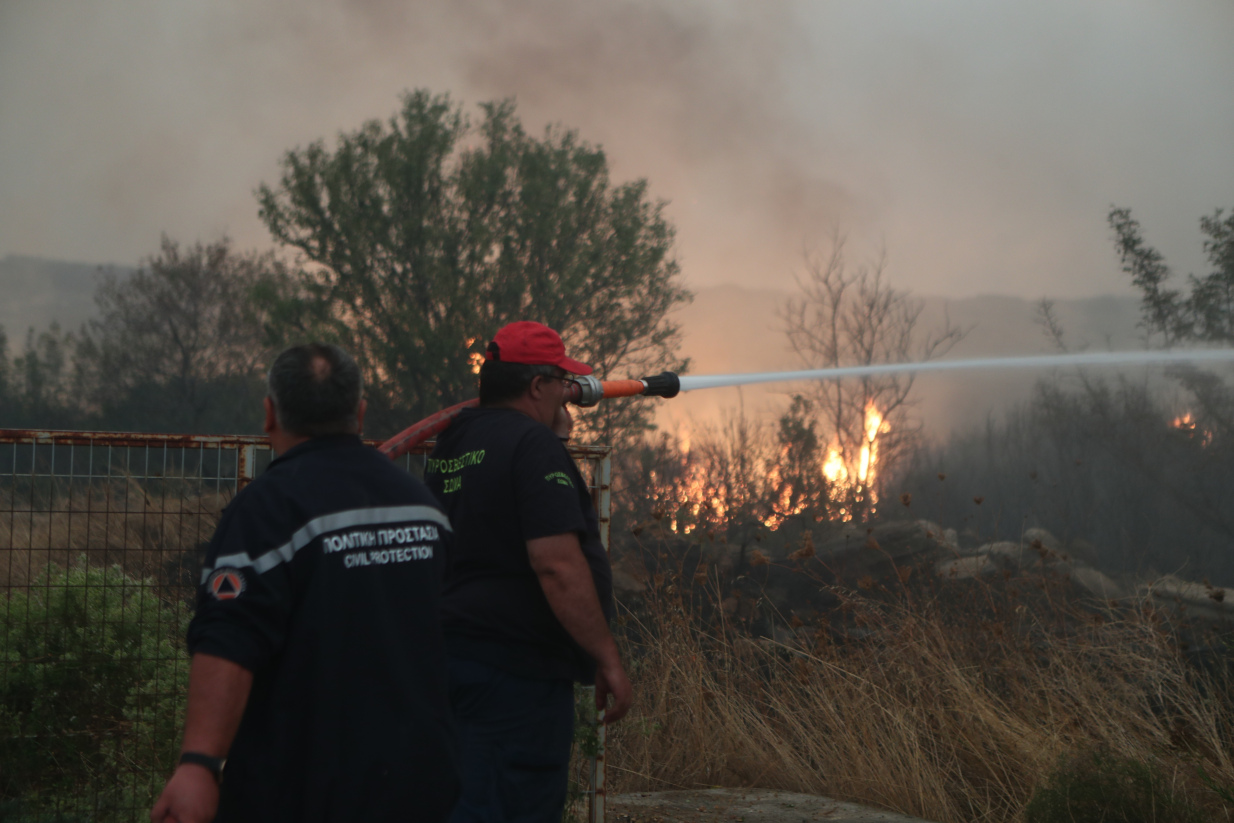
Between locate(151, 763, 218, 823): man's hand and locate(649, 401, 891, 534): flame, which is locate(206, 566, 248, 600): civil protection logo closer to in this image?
locate(151, 763, 218, 823): man's hand

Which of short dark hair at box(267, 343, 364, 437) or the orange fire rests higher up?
the orange fire

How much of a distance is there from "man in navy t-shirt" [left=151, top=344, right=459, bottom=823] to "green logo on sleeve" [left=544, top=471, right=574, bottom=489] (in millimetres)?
629

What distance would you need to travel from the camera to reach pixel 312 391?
1765 mm

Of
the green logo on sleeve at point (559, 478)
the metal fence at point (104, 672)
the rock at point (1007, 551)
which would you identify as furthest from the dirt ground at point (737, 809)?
the rock at point (1007, 551)

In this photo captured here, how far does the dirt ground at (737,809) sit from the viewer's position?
4.25m

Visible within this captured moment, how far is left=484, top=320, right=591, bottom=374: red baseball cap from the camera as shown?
8.70ft

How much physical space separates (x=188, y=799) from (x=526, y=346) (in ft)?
4.99

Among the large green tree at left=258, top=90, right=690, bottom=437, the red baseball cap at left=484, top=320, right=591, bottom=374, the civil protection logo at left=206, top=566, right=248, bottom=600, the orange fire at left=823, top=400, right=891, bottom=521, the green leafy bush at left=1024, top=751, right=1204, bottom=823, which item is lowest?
the green leafy bush at left=1024, top=751, right=1204, bottom=823

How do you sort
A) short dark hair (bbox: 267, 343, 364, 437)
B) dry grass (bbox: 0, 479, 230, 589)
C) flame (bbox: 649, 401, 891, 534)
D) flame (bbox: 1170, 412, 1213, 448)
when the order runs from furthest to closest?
flame (bbox: 1170, 412, 1213, 448) → flame (bbox: 649, 401, 891, 534) → dry grass (bbox: 0, 479, 230, 589) → short dark hair (bbox: 267, 343, 364, 437)

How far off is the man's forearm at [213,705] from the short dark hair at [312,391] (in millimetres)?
479

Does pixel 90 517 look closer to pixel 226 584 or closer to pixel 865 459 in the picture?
pixel 226 584

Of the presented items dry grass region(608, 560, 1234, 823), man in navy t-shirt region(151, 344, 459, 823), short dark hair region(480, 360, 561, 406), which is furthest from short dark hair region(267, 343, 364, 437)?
dry grass region(608, 560, 1234, 823)

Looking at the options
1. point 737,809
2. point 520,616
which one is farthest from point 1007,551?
point 520,616

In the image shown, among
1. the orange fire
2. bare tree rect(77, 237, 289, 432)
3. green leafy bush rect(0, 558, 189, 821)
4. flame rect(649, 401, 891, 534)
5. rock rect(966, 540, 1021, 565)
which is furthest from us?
bare tree rect(77, 237, 289, 432)
